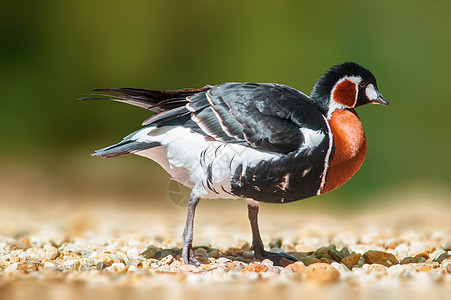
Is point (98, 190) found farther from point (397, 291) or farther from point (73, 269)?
point (397, 291)

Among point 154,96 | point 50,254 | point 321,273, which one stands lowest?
point 321,273

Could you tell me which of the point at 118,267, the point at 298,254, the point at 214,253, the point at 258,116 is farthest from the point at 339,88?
the point at 118,267

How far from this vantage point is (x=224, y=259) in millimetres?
3074

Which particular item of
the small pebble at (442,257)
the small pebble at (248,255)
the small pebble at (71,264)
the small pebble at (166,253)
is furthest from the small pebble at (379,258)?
the small pebble at (71,264)

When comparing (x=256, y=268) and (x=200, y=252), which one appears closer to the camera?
(x=256, y=268)

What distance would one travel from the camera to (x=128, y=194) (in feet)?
21.7

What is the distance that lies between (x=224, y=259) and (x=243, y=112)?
761 millimetres

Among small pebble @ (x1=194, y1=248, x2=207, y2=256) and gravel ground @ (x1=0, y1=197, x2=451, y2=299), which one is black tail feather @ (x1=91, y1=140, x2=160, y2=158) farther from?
small pebble @ (x1=194, y1=248, x2=207, y2=256)

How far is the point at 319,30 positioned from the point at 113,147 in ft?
11.7

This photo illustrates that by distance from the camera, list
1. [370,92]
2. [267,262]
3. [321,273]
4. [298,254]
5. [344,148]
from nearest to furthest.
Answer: [321,273]
[344,148]
[267,262]
[370,92]
[298,254]

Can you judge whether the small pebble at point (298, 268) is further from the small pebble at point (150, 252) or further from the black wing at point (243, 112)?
the small pebble at point (150, 252)

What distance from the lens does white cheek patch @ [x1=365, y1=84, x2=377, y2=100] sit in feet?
10.2

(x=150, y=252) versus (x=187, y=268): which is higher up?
(x=150, y=252)

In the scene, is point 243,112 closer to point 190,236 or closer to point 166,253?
point 190,236
